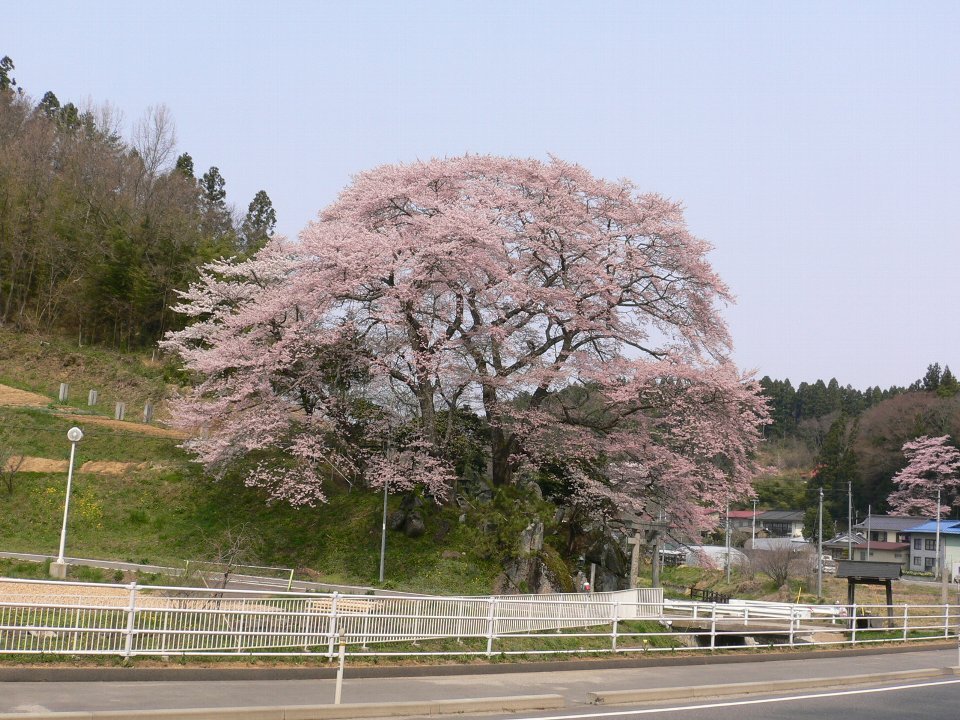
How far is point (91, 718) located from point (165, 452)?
31.8 meters

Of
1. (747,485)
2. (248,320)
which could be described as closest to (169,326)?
(248,320)

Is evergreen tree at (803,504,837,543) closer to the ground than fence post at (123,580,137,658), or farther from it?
farther from it

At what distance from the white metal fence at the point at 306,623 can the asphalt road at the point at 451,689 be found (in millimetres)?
845

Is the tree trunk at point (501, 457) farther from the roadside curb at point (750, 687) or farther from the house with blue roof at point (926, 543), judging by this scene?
the house with blue roof at point (926, 543)

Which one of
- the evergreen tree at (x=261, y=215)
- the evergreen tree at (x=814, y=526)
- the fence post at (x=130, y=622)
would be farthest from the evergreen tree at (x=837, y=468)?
the fence post at (x=130, y=622)

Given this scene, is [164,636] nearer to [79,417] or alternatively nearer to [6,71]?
[79,417]

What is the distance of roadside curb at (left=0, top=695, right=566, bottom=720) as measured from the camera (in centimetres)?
975

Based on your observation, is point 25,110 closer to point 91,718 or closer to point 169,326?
point 169,326

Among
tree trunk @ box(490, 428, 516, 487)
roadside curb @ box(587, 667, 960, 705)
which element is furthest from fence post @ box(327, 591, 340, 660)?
tree trunk @ box(490, 428, 516, 487)

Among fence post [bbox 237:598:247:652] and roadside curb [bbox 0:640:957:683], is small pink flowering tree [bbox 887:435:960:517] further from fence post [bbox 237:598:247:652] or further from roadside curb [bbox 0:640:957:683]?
fence post [bbox 237:598:247:652]

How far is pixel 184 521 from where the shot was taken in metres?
33.9

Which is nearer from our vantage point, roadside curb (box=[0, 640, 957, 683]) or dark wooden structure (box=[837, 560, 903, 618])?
roadside curb (box=[0, 640, 957, 683])

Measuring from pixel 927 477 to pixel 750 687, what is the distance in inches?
3089

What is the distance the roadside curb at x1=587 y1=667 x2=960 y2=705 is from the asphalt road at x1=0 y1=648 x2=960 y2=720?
44 cm
